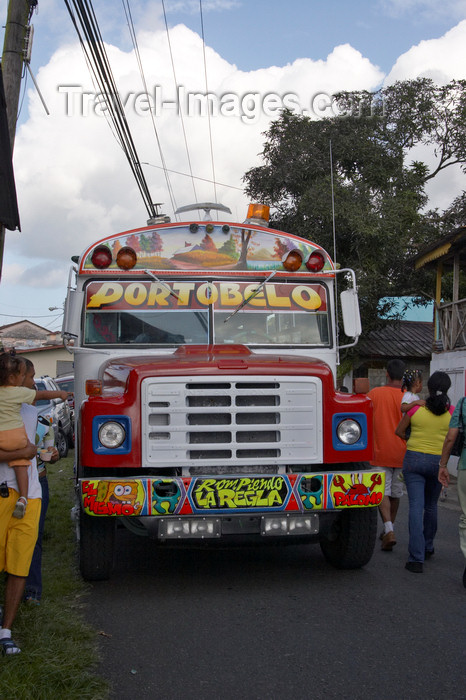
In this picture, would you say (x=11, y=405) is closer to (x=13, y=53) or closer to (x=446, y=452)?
(x=446, y=452)

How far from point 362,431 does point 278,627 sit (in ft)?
5.02

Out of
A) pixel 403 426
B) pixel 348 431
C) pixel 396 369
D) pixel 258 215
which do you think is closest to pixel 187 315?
pixel 258 215

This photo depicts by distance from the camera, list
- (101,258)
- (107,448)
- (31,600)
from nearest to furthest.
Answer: (31,600) → (107,448) → (101,258)

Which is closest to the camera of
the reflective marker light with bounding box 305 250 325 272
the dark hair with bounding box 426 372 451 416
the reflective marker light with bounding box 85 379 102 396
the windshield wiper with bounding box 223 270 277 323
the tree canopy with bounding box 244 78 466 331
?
the reflective marker light with bounding box 85 379 102 396

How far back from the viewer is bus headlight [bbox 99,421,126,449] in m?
5.25

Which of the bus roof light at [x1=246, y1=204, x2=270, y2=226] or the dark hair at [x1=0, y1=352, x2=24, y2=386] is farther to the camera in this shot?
the bus roof light at [x1=246, y1=204, x2=270, y2=226]

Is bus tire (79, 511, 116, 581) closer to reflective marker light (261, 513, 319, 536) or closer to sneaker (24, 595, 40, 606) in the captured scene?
sneaker (24, 595, 40, 606)

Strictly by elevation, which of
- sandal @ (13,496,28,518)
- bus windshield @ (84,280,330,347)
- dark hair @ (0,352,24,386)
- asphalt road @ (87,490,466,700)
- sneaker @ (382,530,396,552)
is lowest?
asphalt road @ (87,490,466,700)

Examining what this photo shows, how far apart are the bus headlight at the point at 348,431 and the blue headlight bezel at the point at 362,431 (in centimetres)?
2

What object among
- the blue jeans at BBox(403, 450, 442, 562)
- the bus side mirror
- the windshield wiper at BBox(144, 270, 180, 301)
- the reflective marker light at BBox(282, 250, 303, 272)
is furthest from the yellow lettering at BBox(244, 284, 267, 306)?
the blue jeans at BBox(403, 450, 442, 562)

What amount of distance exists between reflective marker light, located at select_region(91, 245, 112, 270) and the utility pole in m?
2.58

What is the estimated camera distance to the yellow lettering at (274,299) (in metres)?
6.74

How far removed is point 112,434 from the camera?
5270mm

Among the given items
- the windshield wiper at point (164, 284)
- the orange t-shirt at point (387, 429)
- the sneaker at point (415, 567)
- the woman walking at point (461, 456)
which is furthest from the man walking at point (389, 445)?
the windshield wiper at point (164, 284)
